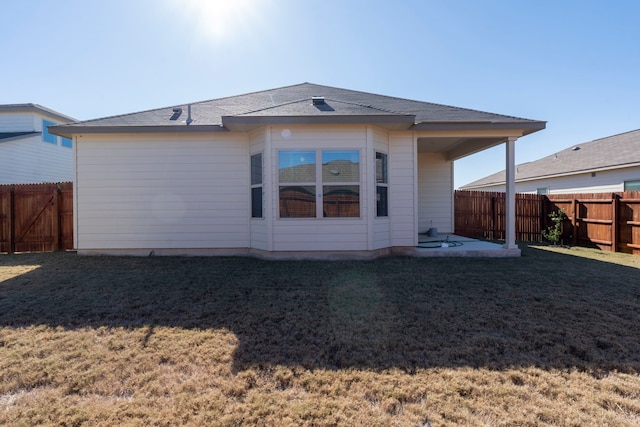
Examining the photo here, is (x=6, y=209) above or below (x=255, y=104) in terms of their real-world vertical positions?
below

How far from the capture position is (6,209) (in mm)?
8547

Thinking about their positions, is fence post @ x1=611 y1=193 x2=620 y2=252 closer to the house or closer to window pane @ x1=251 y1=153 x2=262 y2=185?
the house

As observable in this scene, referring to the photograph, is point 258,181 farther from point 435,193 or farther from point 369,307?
point 435,193

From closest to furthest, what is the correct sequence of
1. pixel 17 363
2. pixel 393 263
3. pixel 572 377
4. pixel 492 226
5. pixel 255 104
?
1. pixel 572 377
2. pixel 17 363
3. pixel 393 263
4. pixel 255 104
5. pixel 492 226

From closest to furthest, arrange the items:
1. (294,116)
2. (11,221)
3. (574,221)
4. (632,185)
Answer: (294,116) < (11,221) < (574,221) < (632,185)

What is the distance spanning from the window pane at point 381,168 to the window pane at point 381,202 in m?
0.19

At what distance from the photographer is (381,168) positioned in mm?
7051

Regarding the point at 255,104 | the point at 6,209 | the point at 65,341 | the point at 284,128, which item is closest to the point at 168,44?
the point at 255,104

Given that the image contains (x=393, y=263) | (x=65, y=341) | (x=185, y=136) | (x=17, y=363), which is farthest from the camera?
(x=185, y=136)

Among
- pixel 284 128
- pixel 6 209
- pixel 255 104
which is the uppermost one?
pixel 255 104

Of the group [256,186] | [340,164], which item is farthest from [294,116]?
[256,186]

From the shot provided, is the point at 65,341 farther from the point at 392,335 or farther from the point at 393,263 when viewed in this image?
the point at 393,263

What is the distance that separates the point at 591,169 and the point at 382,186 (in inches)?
461

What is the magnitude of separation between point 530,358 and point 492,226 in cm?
972
